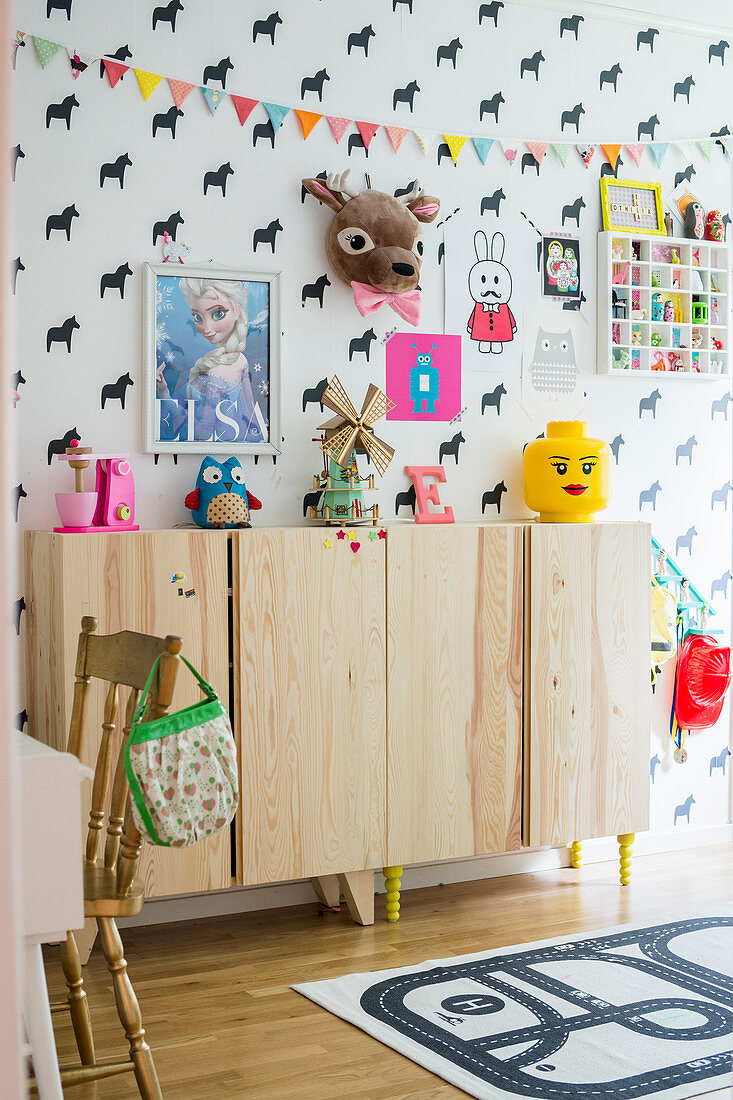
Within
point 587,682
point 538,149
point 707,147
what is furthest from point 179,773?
point 707,147

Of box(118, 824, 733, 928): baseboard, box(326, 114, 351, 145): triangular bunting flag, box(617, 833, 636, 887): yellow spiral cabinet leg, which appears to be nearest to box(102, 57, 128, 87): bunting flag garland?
box(326, 114, 351, 145): triangular bunting flag

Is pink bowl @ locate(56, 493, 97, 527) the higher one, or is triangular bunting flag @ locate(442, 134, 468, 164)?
triangular bunting flag @ locate(442, 134, 468, 164)

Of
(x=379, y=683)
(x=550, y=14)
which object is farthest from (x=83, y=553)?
(x=550, y=14)

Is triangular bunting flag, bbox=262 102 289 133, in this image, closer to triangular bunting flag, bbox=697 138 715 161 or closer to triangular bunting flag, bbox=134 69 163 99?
triangular bunting flag, bbox=134 69 163 99

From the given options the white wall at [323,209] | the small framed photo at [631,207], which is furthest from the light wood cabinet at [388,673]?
the small framed photo at [631,207]

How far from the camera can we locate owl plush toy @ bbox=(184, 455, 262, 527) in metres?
3.04

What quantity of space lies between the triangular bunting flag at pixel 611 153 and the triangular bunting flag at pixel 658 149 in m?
0.15

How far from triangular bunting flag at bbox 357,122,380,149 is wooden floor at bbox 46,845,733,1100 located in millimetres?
2224

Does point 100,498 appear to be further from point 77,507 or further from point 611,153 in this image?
point 611,153

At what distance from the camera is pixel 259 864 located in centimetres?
296

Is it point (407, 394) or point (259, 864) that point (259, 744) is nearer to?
point (259, 864)

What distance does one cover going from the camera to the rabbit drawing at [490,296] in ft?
11.8

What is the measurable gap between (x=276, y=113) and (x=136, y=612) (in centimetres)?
148

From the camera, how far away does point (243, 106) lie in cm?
322
